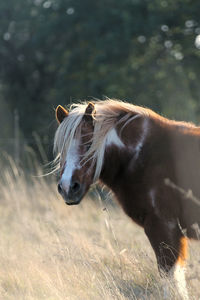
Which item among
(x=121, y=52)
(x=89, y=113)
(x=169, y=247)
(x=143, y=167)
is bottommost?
(x=121, y=52)

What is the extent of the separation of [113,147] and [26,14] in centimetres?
1331

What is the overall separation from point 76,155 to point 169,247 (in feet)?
3.33

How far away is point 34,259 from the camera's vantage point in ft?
14.8

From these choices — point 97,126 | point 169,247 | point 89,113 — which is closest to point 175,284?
point 169,247

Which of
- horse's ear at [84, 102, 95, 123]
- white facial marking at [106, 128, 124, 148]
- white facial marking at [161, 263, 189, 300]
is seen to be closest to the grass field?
white facial marking at [161, 263, 189, 300]

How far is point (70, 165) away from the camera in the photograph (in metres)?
3.30

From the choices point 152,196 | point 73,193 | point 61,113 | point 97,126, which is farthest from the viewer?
point 61,113

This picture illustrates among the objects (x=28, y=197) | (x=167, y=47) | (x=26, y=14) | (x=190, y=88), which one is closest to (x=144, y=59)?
(x=167, y=47)

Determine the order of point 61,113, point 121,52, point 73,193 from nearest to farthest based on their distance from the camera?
point 73,193 < point 61,113 < point 121,52

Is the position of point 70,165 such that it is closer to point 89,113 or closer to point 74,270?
point 89,113

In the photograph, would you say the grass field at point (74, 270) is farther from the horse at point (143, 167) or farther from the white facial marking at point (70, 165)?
the white facial marking at point (70, 165)

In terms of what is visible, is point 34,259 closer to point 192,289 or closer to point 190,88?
point 192,289

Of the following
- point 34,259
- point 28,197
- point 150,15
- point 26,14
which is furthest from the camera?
point 26,14

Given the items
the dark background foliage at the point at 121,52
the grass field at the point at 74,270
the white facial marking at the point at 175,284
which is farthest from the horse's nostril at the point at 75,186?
the dark background foliage at the point at 121,52
